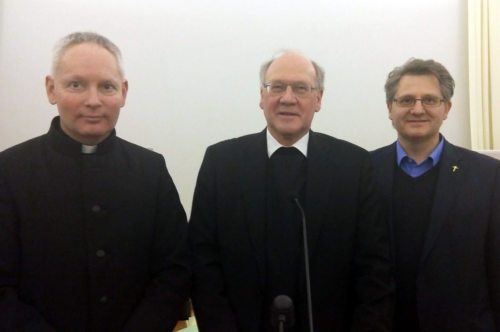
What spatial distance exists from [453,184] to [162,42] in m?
1.95

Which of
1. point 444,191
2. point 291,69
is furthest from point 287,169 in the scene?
point 444,191

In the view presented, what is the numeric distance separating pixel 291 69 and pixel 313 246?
62cm

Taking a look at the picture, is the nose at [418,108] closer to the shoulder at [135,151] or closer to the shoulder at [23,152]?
the shoulder at [135,151]

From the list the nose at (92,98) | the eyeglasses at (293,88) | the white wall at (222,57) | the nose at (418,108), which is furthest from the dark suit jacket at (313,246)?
the white wall at (222,57)

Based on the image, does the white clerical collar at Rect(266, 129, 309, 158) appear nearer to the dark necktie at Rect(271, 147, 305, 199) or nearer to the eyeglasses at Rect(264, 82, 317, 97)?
the dark necktie at Rect(271, 147, 305, 199)

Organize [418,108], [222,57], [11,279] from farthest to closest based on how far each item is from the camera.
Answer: [222,57] < [418,108] < [11,279]

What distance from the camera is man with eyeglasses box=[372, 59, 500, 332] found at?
1.64 metres

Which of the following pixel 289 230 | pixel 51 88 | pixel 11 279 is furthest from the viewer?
pixel 289 230

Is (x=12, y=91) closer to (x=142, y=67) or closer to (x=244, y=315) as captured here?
(x=142, y=67)

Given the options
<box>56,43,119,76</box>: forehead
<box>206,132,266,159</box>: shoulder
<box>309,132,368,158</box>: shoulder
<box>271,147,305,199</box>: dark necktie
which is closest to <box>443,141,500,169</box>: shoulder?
<box>309,132,368,158</box>: shoulder

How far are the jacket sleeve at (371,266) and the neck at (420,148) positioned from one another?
297 mm

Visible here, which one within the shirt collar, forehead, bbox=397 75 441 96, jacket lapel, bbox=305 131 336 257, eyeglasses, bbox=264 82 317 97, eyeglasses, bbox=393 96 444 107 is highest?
A: forehead, bbox=397 75 441 96

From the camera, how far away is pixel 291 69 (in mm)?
1618

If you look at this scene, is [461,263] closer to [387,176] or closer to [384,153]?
[387,176]
